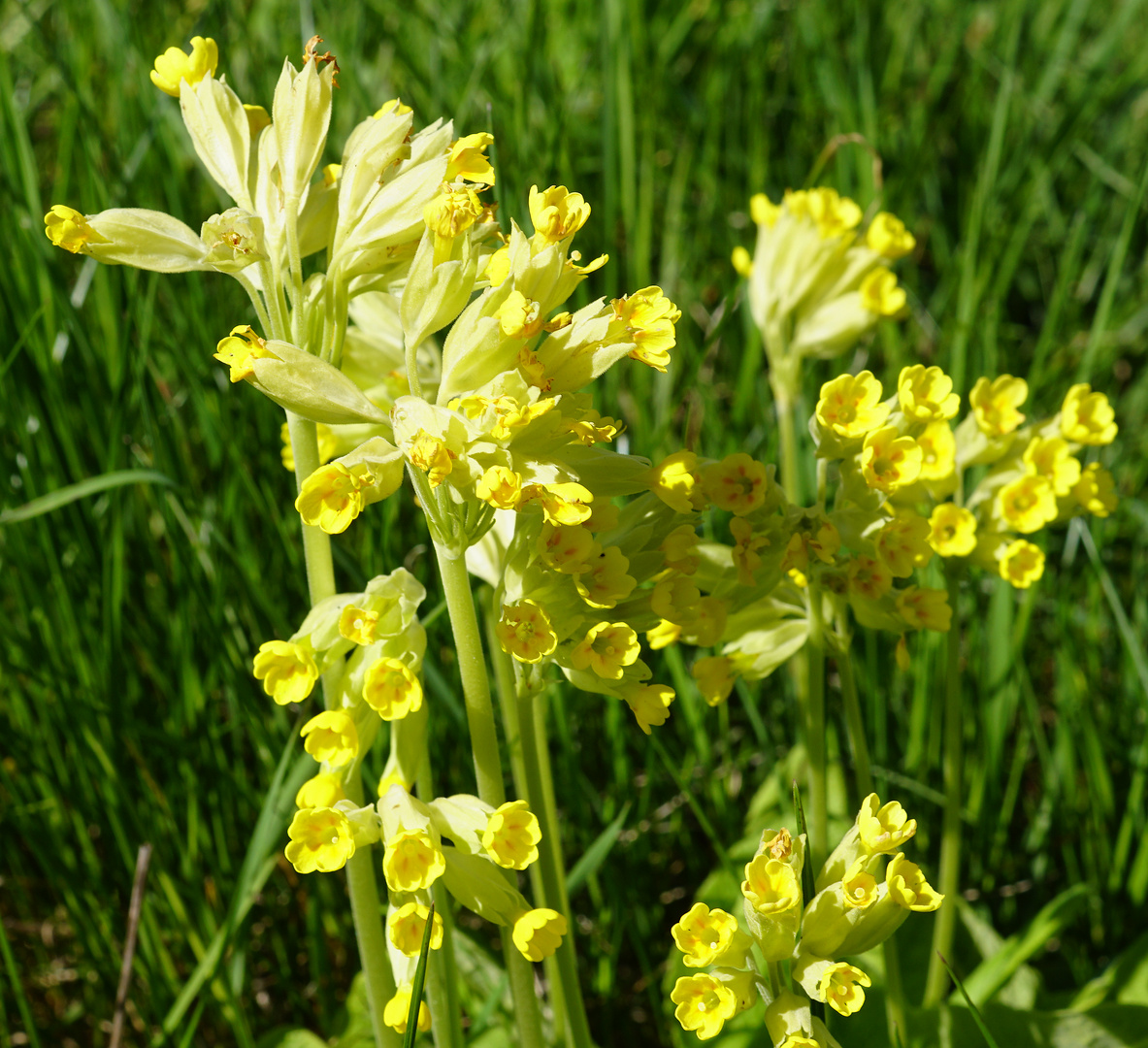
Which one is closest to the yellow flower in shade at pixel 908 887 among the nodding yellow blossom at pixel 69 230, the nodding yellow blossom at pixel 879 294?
the nodding yellow blossom at pixel 69 230

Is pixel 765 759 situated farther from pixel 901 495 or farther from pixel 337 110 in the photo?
pixel 337 110

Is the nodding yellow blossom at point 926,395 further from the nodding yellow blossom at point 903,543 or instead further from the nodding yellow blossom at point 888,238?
the nodding yellow blossom at point 888,238

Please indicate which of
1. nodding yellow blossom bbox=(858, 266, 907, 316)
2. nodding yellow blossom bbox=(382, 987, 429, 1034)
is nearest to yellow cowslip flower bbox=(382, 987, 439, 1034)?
nodding yellow blossom bbox=(382, 987, 429, 1034)

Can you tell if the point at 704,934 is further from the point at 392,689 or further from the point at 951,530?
the point at 951,530

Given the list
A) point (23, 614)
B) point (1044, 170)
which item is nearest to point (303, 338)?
point (23, 614)

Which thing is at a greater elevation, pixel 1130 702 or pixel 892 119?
pixel 892 119

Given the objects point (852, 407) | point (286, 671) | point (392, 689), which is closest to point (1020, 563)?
point (852, 407)

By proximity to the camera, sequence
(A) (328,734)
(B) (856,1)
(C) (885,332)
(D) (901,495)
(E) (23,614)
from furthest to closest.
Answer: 1. (B) (856,1)
2. (C) (885,332)
3. (E) (23,614)
4. (D) (901,495)
5. (A) (328,734)
